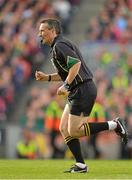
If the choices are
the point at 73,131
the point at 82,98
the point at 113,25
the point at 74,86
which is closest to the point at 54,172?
the point at 73,131

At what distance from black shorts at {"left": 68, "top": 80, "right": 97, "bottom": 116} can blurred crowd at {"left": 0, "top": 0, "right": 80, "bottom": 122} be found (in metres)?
9.39

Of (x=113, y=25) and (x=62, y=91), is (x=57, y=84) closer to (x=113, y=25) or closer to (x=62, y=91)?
(x=113, y=25)

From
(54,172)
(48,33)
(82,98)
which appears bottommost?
(54,172)

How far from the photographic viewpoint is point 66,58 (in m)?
10.8

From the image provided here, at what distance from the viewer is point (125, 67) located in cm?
2109

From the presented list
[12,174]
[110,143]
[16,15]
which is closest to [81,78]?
[12,174]

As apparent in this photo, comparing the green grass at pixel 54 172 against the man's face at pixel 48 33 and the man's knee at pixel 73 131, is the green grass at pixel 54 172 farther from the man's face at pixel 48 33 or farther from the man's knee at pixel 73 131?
the man's face at pixel 48 33

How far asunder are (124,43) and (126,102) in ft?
8.47

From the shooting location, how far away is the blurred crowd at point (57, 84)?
1905 centimetres

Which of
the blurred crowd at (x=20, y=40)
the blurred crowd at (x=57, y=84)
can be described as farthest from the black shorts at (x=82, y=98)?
the blurred crowd at (x=20, y=40)

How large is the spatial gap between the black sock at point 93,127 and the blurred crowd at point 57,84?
7401 mm

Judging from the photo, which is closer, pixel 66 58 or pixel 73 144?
pixel 66 58

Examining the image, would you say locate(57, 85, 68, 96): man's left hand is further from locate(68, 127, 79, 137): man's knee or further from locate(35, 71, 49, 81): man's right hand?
locate(35, 71, 49, 81): man's right hand

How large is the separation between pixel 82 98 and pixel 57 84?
32.2 ft
